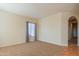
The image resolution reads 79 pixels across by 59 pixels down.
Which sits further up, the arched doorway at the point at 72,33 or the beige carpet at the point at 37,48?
the arched doorway at the point at 72,33

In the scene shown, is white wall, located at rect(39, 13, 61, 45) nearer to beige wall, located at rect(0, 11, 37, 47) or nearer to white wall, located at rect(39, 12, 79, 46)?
white wall, located at rect(39, 12, 79, 46)

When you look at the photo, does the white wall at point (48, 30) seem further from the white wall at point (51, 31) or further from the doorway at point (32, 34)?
the doorway at point (32, 34)

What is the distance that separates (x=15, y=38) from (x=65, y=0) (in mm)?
1507

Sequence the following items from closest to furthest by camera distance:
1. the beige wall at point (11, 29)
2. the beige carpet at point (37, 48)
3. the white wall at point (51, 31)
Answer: the beige wall at point (11, 29), the beige carpet at point (37, 48), the white wall at point (51, 31)

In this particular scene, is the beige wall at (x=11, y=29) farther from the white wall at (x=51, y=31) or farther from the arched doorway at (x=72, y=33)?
the arched doorway at (x=72, y=33)

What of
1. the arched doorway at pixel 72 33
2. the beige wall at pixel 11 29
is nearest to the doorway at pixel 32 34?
the beige wall at pixel 11 29

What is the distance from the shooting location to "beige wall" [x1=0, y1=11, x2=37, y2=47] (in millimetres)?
2191

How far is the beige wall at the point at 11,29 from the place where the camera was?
7.19 feet

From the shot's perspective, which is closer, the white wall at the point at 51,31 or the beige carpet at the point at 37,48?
the beige carpet at the point at 37,48

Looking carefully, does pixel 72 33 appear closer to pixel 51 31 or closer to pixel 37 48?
pixel 51 31

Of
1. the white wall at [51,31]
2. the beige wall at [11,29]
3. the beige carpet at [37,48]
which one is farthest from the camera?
the white wall at [51,31]

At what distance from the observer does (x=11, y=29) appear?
91.7 inches

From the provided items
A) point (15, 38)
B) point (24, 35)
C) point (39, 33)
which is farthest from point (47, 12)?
point (15, 38)

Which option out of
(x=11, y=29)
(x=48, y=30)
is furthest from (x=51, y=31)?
(x=11, y=29)
